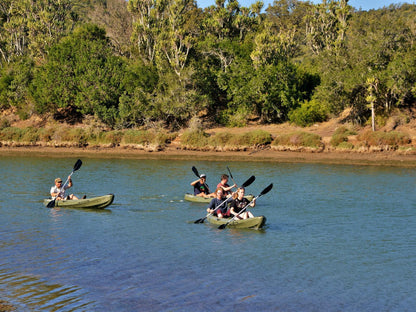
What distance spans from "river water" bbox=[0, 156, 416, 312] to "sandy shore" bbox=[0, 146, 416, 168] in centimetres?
843

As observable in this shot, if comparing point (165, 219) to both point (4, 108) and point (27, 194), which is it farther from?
point (4, 108)

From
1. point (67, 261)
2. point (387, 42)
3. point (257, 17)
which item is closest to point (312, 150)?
point (387, 42)

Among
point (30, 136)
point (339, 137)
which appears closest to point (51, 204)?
point (339, 137)

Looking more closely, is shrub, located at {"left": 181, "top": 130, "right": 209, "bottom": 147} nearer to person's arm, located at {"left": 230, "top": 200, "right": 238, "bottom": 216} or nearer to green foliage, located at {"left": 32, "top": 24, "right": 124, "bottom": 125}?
green foliage, located at {"left": 32, "top": 24, "right": 124, "bottom": 125}

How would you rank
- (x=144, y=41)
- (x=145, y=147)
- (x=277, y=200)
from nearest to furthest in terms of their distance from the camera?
(x=277, y=200) → (x=145, y=147) → (x=144, y=41)

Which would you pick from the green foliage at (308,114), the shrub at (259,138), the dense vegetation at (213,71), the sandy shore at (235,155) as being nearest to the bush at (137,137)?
the sandy shore at (235,155)

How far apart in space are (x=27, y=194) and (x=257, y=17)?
4371cm

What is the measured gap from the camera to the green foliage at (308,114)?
Answer: 50.4 m

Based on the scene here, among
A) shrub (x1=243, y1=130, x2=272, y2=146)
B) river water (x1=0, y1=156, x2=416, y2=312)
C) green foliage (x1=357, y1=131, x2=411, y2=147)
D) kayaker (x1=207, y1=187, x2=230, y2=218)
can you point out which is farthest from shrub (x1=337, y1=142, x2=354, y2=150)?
kayaker (x1=207, y1=187, x2=230, y2=218)

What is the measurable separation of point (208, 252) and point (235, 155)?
28.2 metres

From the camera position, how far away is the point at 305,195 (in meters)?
29.1

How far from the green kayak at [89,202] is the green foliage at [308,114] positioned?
1158 inches

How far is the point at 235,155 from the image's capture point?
45.5m

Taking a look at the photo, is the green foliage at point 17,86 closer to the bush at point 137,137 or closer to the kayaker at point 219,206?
the bush at point 137,137
